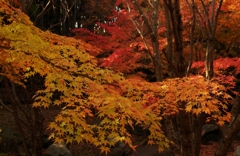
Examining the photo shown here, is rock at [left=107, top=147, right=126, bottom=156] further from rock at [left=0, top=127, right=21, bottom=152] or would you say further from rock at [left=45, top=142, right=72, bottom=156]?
rock at [left=0, top=127, right=21, bottom=152]

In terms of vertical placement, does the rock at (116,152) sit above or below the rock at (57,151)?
below

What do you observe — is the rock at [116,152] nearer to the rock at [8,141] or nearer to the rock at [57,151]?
the rock at [57,151]

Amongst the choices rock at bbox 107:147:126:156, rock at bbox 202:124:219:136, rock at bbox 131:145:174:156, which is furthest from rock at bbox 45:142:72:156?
rock at bbox 202:124:219:136

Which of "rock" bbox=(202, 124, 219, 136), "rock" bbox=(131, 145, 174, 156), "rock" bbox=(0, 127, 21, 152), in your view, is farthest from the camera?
"rock" bbox=(202, 124, 219, 136)

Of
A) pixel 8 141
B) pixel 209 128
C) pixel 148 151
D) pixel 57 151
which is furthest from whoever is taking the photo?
Result: pixel 209 128

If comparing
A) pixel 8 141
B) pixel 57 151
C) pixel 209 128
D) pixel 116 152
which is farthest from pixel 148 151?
pixel 8 141

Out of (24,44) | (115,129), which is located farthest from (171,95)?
(24,44)

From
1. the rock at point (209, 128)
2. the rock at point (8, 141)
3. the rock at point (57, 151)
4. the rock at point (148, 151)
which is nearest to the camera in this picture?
the rock at point (57, 151)

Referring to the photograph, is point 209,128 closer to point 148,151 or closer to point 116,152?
point 148,151

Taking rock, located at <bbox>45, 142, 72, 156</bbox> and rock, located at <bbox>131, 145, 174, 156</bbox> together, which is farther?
rock, located at <bbox>131, 145, 174, 156</bbox>

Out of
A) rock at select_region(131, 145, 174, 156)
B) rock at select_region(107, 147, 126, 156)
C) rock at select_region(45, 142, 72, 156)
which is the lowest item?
rock at select_region(131, 145, 174, 156)

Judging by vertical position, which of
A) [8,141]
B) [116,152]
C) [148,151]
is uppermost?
[8,141]

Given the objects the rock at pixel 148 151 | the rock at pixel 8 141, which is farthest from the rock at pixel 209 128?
the rock at pixel 8 141

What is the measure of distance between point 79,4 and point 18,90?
8464mm
